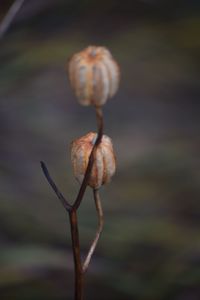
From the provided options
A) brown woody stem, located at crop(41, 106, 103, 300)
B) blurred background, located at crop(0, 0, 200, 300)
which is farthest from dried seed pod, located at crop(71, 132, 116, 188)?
blurred background, located at crop(0, 0, 200, 300)

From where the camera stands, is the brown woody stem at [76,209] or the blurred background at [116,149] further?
the blurred background at [116,149]

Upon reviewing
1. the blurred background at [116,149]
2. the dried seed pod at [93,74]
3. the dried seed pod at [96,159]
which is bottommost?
the blurred background at [116,149]

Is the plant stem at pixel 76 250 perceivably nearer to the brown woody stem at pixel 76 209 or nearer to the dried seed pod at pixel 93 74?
the brown woody stem at pixel 76 209

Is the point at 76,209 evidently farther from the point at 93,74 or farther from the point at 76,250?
the point at 93,74

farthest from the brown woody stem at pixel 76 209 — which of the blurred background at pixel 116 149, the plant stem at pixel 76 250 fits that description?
the blurred background at pixel 116 149

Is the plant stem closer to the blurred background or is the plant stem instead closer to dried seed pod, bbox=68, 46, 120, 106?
dried seed pod, bbox=68, 46, 120, 106

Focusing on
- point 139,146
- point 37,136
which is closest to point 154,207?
point 139,146
